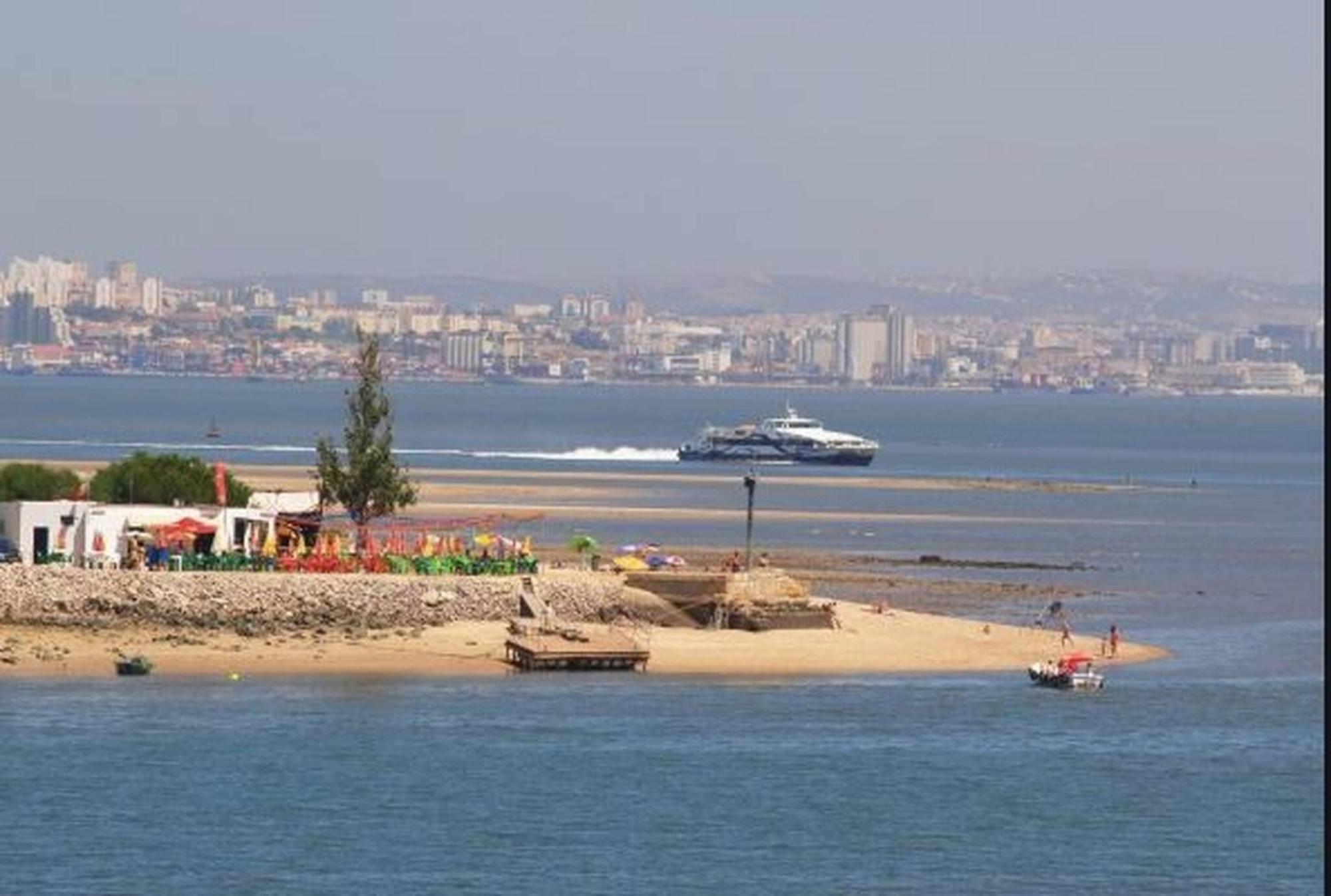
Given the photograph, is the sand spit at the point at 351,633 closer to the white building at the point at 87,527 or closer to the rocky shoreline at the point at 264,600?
the rocky shoreline at the point at 264,600

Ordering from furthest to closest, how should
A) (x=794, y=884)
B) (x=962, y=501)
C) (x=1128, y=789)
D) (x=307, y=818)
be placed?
(x=962, y=501)
(x=1128, y=789)
(x=307, y=818)
(x=794, y=884)

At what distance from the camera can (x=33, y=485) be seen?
7525 centimetres

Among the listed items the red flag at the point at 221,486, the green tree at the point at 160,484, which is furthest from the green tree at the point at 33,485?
the red flag at the point at 221,486

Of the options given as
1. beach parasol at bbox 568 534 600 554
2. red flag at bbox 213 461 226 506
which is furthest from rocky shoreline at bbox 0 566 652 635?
beach parasol at bbox 568 534 600 554

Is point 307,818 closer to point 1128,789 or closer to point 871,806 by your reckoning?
point 871,806

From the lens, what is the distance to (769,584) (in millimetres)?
65000

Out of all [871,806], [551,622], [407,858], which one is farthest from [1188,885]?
[551,622]

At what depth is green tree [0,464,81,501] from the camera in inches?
2933

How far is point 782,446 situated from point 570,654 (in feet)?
407

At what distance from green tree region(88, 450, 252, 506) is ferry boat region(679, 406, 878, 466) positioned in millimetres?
98483

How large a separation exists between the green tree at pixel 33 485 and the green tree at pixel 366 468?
24.4ft

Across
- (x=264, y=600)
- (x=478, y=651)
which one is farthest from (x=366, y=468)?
(x=478, y=651)

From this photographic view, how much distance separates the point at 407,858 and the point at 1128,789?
11253mm

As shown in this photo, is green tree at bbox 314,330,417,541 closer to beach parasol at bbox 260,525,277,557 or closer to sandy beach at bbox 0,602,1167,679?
beach parasol at bbox 260,525,277,557
